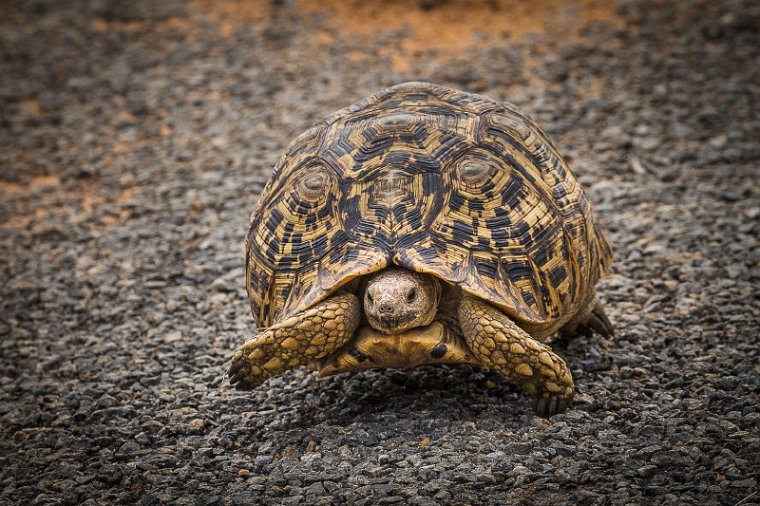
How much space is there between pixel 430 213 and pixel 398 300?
45cm

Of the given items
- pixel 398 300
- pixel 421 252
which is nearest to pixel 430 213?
pixel 421 252

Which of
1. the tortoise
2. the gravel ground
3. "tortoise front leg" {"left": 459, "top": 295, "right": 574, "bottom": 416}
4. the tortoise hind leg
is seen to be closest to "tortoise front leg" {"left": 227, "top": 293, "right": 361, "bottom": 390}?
the tortoise

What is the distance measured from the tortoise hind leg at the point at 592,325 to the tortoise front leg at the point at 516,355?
30.1 inches

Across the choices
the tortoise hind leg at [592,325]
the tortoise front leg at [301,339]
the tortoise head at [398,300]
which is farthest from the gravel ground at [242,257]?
the tortoise head at [398,300]

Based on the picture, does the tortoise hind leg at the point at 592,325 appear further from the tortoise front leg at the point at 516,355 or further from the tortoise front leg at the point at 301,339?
the tortoise front leg at the point at 301,339

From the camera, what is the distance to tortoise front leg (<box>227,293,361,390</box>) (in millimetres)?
3938

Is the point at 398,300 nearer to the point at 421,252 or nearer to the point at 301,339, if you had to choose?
the point at 421,252

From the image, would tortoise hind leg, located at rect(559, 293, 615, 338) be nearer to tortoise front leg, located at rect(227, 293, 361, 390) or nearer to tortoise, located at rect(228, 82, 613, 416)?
tortoise, located at rect(228, 82, 613, 416)

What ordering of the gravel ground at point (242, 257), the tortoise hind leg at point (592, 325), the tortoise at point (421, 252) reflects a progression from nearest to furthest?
the gravel ground at point (242, 257), the tortoise at point (421, 252), the tortoise hind leg at point (592, 325)

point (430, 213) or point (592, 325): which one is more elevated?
point (430, 213)

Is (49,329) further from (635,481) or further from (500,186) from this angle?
(635,481)

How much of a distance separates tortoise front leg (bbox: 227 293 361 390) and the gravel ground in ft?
1.05

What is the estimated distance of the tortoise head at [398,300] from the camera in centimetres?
381

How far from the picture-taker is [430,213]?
4027 mm
